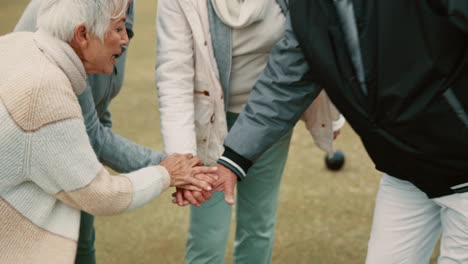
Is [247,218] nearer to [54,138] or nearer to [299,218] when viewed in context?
[299,218]

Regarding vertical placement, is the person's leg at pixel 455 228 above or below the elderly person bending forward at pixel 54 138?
below

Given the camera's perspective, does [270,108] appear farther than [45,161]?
Yes

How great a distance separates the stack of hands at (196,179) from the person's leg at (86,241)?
1.66ft

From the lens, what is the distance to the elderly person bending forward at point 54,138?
65.9 inches

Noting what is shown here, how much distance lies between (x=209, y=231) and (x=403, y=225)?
2.34ft

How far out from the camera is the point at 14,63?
1715 mm

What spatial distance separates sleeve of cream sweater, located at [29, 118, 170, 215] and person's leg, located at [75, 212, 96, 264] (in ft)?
2.47

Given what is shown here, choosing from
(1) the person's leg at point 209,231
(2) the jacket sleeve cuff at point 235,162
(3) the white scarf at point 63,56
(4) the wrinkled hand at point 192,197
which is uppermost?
(3) the white scarf at point 63,56

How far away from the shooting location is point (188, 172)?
7.37 ft

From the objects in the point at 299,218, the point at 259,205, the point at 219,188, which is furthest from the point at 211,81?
the point at 299,218

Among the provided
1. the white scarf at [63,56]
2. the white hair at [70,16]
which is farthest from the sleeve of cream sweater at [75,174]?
the white hair at [70,16]

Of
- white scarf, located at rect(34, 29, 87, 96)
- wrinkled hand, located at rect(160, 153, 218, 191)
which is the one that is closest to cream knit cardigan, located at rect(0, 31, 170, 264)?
white scarf, located at rect(34, 29, 87, 96)

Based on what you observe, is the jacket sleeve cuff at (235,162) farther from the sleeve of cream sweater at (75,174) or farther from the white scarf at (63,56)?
the white scarf at (63,56)

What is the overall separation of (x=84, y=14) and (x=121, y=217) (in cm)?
180
